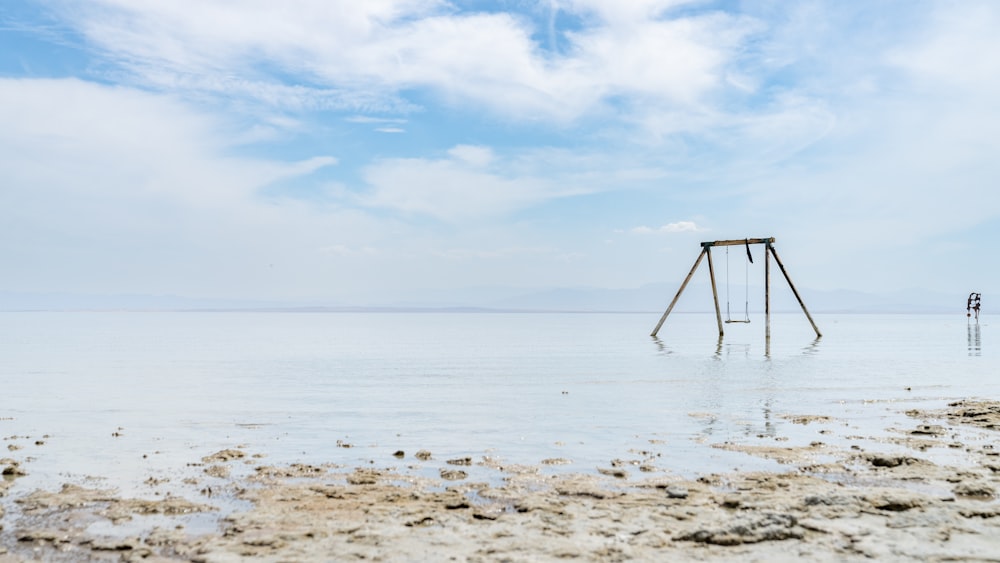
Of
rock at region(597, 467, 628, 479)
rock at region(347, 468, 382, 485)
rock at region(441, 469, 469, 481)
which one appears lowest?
rock at region(347, 468, 382, 485)

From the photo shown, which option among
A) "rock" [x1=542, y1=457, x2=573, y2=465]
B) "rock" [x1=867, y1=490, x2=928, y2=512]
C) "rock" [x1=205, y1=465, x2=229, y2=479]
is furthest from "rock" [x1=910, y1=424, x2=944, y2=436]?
"rock" [x1=205, y1=465, x2=229, y2=479]

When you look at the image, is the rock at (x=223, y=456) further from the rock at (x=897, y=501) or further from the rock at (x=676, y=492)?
the rock at (x=897, y=501)

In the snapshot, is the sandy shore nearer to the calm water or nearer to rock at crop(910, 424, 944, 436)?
the calm water

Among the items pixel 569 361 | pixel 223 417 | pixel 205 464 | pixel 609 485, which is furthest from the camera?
pixel 569 361

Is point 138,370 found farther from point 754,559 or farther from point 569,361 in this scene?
point 754,559

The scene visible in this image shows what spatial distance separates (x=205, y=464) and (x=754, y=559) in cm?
825

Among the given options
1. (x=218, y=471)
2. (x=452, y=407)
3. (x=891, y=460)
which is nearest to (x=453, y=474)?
(x=218, y=471)

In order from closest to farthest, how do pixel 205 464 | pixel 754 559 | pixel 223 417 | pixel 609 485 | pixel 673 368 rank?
pixel 754 559
pixel 609 485
pixel 205 464
pixel 223 417
pixel 673 368

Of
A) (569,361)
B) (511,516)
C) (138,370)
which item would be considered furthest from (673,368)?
(511,516)

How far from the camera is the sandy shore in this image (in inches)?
287

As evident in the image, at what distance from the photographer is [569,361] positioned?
3616 cm

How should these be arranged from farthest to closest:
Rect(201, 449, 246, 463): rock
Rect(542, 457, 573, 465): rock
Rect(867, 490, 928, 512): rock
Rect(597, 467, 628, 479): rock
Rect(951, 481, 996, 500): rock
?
Rect(201, 449, 246, 463): rock
Rect(542, 457, 573, 465): rock
Rect(597, 467, 628, 479): rock
Rect(951, 481, 996, 500): rock
Rect(867, 490, 928, 512): rock

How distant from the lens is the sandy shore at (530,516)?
7277mm

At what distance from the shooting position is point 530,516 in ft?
27.8
